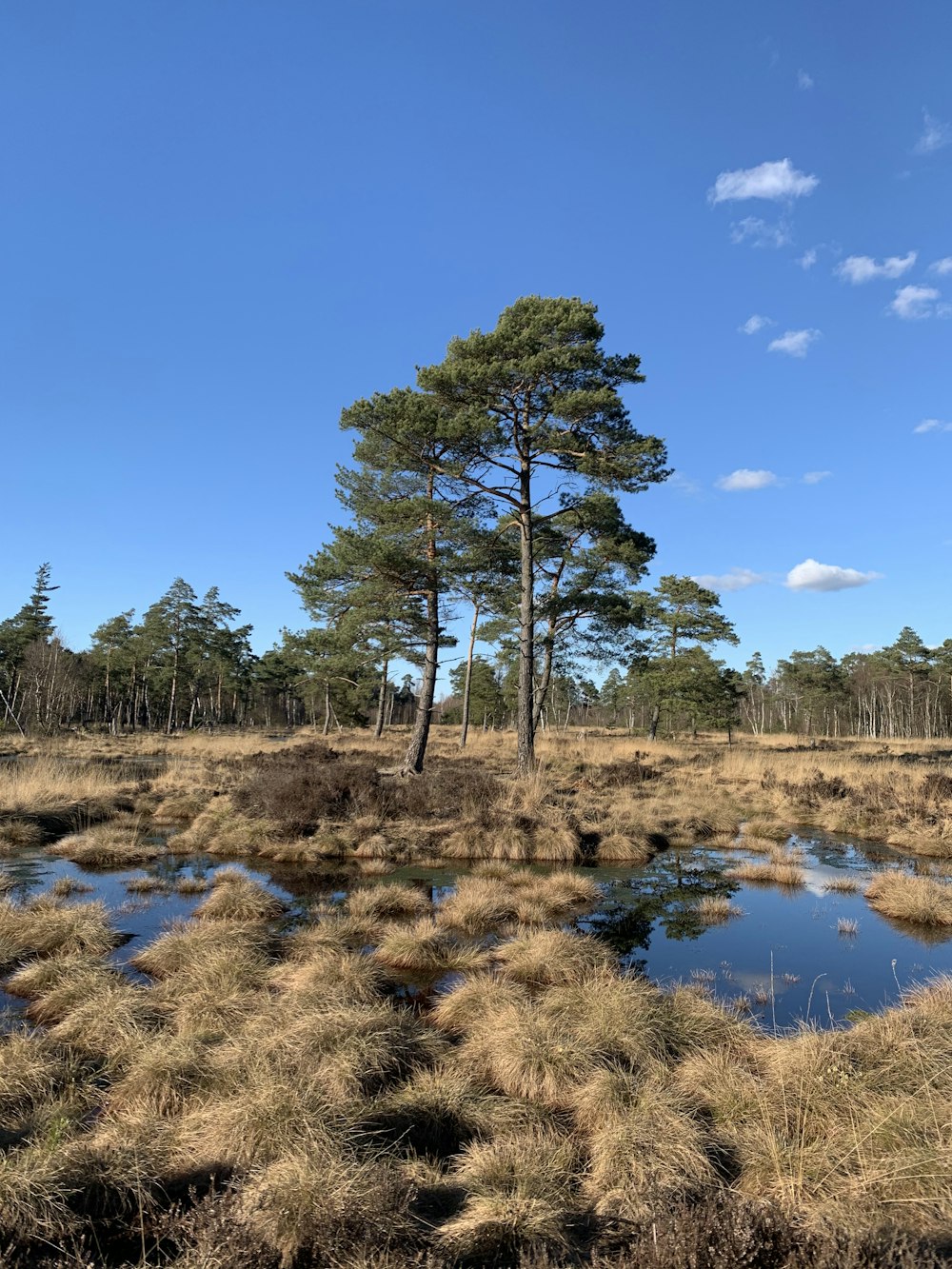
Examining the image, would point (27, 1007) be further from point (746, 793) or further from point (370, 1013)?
point (746, 793)

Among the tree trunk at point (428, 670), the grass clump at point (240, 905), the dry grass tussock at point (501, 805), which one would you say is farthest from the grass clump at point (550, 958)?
the tree trunk at point (428, 670)

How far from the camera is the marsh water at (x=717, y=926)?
23.0ft

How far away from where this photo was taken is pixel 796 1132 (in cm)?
394

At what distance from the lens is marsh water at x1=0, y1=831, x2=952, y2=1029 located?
7.00 metres

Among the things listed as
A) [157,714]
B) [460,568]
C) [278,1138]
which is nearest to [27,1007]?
[278,1138]

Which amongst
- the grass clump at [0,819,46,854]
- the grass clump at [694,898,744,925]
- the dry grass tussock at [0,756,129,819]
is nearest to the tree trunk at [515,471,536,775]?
the grass clump at [694,898,744,925]

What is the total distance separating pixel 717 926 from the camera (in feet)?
30.6

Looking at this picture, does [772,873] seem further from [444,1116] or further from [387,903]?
[444,1116]

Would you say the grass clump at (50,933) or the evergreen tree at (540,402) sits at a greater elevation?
the evergreen tree at (540,402)

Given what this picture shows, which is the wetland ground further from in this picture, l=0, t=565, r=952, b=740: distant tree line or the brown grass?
l=0, t=565, r=952, b=740: distant tree line

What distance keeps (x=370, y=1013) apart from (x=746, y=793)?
1884cm

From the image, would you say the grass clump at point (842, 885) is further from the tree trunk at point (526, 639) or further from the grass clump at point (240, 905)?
the grass clump at point (240, 905)

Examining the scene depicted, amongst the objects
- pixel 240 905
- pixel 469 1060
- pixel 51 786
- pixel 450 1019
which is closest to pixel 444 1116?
pixel 469 1060

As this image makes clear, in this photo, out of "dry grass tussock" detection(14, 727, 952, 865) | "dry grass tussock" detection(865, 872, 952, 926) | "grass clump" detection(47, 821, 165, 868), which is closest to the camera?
"dry grass tussock" detection(865, 872, 952, 926)
